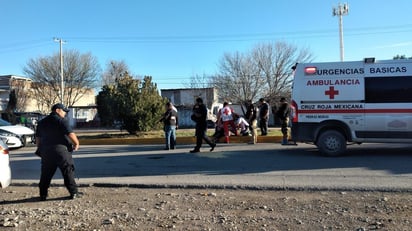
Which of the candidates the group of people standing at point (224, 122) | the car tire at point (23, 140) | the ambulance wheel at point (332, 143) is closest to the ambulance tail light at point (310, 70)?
the ambulance wheel at point (332, 143)

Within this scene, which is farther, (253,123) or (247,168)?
(253,123)

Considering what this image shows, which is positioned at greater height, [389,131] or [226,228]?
[389,131]

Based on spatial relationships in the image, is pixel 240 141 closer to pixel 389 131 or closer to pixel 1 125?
pixel 389 131

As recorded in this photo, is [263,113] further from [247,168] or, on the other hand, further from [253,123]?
[247,168]

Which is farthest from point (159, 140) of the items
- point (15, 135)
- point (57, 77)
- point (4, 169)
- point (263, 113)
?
point (57, 77)

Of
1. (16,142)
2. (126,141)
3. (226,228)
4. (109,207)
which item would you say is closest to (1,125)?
(16,142)

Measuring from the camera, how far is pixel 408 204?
222 inches

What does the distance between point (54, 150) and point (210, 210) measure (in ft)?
9.01

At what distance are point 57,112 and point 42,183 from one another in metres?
1.17

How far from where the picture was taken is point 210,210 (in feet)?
18.3

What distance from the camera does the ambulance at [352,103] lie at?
1020 cm

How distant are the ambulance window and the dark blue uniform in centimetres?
756

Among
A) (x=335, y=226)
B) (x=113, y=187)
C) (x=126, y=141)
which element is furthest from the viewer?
(x=126, y=141)

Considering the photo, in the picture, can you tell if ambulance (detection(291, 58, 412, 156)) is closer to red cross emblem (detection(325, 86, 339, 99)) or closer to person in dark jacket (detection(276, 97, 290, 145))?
red cross emblem (detection(325, 86, 339, 99))
